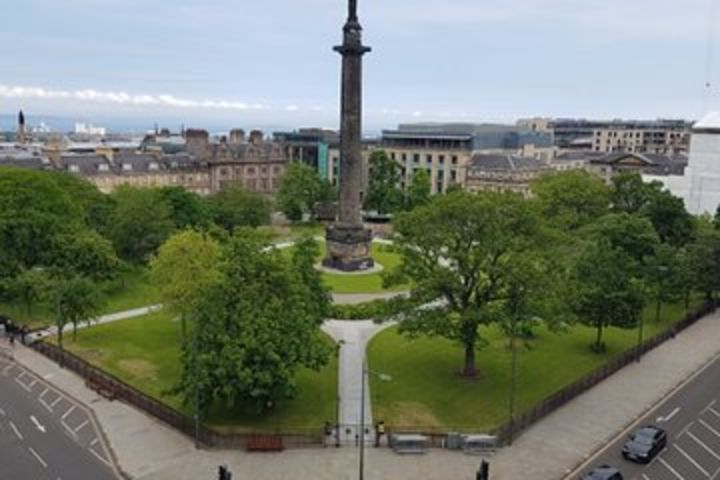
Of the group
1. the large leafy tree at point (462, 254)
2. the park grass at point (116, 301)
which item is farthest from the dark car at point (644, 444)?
the park grass at point (116, 301)

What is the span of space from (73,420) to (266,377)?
15092 millimetres

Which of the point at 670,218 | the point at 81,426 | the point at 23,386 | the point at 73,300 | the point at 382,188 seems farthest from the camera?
the point at 382,188

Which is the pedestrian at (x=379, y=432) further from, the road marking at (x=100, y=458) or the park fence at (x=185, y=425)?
the road marking at (x=100, y=458)

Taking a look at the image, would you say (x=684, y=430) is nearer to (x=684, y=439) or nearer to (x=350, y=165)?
(x=684, y=439)

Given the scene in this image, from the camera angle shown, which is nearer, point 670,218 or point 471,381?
point 471,381

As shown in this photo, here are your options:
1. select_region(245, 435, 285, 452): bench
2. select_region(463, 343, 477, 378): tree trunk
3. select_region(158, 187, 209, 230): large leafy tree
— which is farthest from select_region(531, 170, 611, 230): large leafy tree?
select_region(245, 435, 285, 452): bench

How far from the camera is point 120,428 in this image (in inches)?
1829

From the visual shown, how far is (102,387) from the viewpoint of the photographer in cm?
5278

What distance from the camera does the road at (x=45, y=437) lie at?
133 ft

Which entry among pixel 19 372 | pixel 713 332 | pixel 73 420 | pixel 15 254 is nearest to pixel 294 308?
pixel 73 420

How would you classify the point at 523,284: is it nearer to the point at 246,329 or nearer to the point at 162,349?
the point at 246,329

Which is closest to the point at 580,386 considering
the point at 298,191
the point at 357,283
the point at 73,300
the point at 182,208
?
the point at 357,283

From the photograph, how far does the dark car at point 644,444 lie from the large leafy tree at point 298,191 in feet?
327

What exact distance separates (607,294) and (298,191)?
85877 mm
